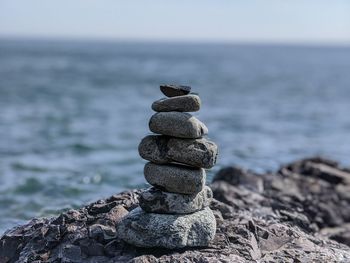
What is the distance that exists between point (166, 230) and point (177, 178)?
760 mm

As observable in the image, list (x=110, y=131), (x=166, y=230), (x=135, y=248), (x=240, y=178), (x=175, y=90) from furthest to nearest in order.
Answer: (x=110, y=131), (x=240, y=178), (x=175, y=90), (x=135, y=248), (x=166, y=230)

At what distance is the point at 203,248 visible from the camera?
9.95 m

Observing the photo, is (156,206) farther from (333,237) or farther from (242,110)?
(242,110)

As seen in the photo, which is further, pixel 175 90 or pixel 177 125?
pixel 175 90

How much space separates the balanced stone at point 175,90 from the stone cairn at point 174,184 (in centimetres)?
15

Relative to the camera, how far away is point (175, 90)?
10258 millimetres

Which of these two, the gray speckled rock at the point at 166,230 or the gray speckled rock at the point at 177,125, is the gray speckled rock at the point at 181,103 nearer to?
the gray speckled rock at the point at 177,125

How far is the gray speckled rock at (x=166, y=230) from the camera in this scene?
9.62 metres

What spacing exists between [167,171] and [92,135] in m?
23.0

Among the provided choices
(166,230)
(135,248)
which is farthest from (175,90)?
(135,248)

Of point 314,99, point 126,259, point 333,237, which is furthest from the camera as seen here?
point 314,99

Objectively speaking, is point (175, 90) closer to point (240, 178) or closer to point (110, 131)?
point (240, 178)

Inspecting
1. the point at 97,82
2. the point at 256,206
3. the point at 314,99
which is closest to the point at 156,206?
the point at 256,206

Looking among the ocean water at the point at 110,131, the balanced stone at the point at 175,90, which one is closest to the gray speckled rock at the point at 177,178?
the balanced stone at the point at 175,90
